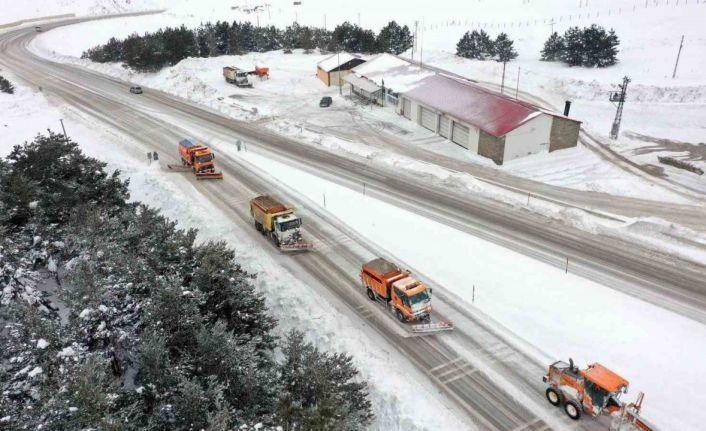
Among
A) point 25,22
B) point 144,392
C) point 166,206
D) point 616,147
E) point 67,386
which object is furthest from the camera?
point 25,22

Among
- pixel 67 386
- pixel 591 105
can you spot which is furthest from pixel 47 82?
pixel 591 105

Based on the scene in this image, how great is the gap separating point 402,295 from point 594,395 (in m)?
9.94

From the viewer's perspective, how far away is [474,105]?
56031 millimetres

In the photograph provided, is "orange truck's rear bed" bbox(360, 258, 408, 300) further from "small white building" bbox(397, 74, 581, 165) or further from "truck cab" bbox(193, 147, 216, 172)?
"small white building" bbox(397, 74, 581, 165)

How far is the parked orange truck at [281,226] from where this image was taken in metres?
33.7

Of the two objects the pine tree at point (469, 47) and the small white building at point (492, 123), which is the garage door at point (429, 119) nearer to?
the small white building at point (492, 123)

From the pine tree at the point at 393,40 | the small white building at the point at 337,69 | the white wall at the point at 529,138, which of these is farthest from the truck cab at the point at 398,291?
the pine tree at the point at 393,40

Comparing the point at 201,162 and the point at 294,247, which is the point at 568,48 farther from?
the point at 294,247

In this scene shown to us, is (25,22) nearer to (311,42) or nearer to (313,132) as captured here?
(311,42)

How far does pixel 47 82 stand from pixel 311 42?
48.3 m

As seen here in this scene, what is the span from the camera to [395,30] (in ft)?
337

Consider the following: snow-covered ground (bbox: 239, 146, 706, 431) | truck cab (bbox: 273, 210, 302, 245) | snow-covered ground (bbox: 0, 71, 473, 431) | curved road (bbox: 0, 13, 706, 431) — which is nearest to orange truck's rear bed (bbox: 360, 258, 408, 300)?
curved road (bbox: 0, 13, 706, 431)

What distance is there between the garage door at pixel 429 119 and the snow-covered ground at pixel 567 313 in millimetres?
23963

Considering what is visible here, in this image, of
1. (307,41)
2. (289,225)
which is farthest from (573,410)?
(307,41)
